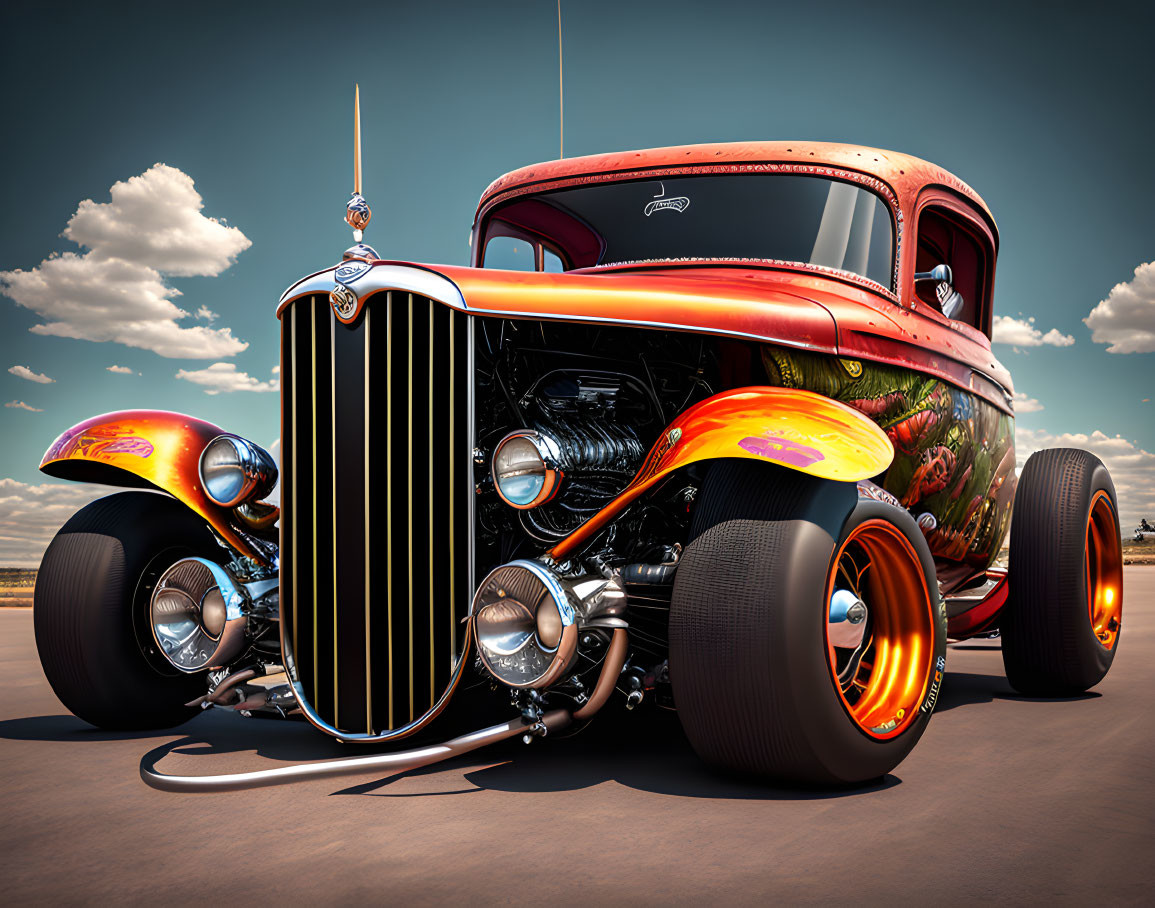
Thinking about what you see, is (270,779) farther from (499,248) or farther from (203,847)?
(499,248)

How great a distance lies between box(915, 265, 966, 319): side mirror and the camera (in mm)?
4578

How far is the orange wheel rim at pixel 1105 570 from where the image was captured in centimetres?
539

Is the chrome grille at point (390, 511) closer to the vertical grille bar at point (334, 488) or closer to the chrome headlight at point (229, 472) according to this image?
the vertical grille bar at point (334, 488)

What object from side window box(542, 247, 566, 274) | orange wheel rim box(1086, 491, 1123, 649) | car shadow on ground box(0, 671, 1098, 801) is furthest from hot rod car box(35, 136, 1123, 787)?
orange wheel rim box(1086, 491, 1123, 649)

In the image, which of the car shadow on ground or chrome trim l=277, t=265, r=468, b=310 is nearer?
the car shadow on ground

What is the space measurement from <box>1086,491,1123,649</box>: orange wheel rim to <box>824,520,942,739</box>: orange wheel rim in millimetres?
2436

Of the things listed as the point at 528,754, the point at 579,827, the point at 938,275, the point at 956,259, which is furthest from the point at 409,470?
the point at 956,259

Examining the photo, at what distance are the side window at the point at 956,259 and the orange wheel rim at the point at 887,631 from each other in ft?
5.83

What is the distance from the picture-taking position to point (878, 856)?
2.41 m

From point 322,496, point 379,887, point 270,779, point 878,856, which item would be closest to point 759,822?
point 878,856

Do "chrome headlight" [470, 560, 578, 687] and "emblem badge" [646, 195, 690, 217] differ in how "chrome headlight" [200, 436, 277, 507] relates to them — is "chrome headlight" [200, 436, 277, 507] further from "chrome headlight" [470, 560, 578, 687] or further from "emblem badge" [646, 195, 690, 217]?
"emblem badge" [646, 195, 690, 217]

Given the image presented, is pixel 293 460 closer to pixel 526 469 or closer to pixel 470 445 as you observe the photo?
pixel 470 445

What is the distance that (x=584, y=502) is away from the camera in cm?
352

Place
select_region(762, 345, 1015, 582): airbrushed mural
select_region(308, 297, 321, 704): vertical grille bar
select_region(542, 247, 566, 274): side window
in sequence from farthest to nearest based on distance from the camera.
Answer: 1. select_region(542, 247, 566, 274): side window
2. select_region(762, 345, 1015, 582): airbrushed mural
3. select_region(308, 297, 321, 704): vertical grille bar
